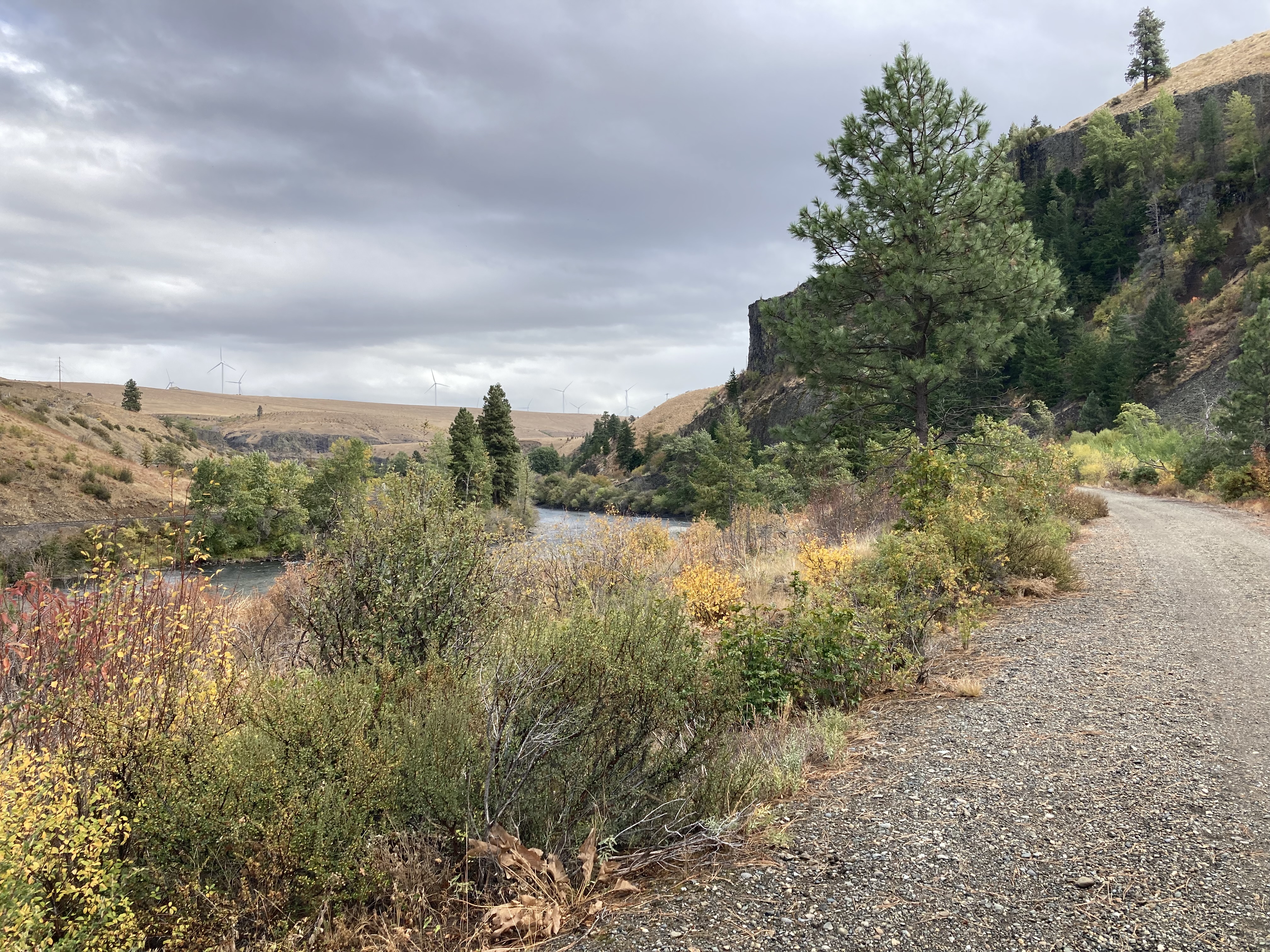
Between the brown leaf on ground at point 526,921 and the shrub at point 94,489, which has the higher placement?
the brown leaf on ground at point 526,921

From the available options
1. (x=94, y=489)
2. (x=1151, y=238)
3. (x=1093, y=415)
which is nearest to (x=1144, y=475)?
(x=1093, y=415)

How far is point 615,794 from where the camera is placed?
11.2 ft

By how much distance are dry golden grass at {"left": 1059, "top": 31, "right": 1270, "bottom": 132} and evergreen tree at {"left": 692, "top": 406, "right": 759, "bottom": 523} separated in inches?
2336

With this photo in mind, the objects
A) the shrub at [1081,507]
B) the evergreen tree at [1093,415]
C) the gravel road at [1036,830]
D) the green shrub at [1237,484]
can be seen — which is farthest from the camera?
the evergreen tree at [1093,415]

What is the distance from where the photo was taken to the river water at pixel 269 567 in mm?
10367

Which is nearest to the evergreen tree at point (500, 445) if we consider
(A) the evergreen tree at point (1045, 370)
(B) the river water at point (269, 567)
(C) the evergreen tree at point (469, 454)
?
(C) the evergreen tree at point (469, 454)

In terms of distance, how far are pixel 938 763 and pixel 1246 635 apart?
4671mm

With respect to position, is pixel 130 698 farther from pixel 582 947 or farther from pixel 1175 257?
pixel 1175 257

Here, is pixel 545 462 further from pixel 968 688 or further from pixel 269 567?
pixel 968 688

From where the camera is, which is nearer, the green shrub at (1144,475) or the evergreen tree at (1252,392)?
the evergreen tree at (1252,392)

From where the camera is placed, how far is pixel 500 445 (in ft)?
169

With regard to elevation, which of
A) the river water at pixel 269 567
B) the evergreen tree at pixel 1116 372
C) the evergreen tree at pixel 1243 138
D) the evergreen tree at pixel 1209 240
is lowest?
the river water at pixel 269 567

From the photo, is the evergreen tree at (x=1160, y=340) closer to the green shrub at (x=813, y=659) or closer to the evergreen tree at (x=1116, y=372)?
the evergreen tree at (x=1116, y=372)

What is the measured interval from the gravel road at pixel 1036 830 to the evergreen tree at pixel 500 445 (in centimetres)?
4612
